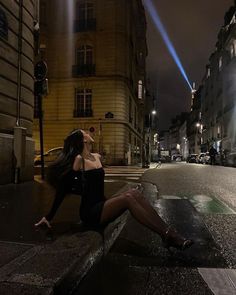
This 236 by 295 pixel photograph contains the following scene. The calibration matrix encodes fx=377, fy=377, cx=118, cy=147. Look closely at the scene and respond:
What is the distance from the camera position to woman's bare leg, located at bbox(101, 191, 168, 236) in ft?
13.7

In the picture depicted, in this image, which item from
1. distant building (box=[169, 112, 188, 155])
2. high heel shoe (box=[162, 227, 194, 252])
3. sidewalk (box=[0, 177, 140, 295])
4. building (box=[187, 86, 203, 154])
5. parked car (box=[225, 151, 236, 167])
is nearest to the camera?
sidewalk (box=[0, 177, 140, 295])

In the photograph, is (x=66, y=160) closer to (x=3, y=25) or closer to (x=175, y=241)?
(x=175, y=241)

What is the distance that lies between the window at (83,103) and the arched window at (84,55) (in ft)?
8.80

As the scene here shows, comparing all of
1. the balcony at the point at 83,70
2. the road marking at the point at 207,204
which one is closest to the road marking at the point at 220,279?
the road marking at the point at 207,204

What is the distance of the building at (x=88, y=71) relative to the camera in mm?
33625

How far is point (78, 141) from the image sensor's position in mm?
4426

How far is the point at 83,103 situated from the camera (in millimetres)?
34688

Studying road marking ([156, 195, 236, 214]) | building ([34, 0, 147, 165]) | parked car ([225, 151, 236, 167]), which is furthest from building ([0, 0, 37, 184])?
parked car ([225, 151, 236, 167])

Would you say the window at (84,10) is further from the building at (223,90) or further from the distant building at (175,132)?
the distant building at (175,132)

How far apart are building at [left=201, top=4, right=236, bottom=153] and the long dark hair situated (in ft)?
127

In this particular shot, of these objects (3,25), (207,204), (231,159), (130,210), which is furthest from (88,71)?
(130,210)

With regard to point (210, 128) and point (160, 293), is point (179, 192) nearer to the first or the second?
point (160, 293)

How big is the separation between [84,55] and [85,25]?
274cm

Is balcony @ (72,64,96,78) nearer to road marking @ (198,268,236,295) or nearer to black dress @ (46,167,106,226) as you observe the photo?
black dress @ (46,167,106,226)
